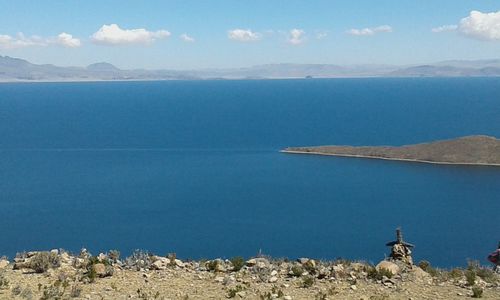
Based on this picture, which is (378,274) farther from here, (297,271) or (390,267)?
(297,271)

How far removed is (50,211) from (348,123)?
11425cm

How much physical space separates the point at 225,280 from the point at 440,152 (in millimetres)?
103248

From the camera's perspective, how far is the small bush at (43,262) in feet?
56.3

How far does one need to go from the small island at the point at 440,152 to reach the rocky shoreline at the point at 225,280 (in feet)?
313

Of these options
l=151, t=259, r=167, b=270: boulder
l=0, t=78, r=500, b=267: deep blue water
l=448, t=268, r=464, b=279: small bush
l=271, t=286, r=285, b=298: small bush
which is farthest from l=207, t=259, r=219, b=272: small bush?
l=0, t=78, r=500, b=267: deep blue water

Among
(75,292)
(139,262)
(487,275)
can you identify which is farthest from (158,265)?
(487,275)

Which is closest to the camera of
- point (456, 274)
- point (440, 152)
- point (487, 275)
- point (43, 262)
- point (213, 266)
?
point (43, 262)

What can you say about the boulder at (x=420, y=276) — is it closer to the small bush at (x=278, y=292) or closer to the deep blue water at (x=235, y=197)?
the small bush at (x=278, y=292)

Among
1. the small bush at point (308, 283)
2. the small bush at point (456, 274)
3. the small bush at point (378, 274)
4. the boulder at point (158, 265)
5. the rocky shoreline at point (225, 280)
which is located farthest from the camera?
the boulder at point (158, 265)

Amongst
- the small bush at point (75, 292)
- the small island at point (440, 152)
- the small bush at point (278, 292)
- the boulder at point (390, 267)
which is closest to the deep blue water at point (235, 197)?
the small island at point (440, 152)

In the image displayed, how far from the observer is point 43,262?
17.2 m

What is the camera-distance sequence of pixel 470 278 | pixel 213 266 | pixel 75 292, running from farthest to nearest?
pixel 213 266 < pixel 470 278 < pixel 75 292

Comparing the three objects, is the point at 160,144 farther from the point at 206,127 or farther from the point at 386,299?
the point at 386,299

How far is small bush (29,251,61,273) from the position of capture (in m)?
17.2
